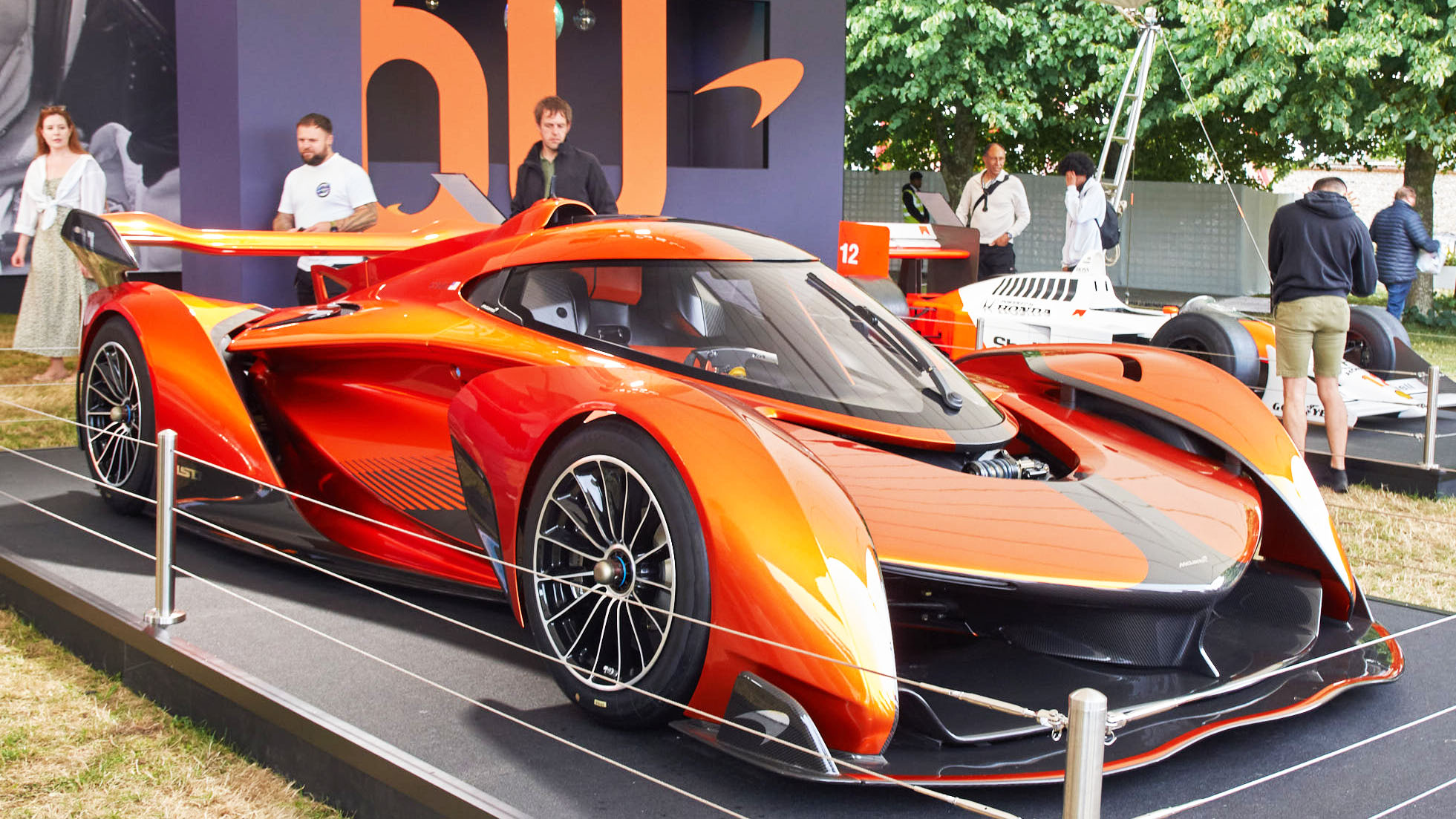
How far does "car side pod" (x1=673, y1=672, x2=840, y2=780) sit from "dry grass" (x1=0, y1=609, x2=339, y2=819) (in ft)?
2.99

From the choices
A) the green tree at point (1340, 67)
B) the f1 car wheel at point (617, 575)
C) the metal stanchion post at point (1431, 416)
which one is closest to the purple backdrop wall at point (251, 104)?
the f1 car wheel at point (617, 575)

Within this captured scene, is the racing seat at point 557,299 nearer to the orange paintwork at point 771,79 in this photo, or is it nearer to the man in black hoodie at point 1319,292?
the man in black hoodie at point 1319,292

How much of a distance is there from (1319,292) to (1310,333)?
20cm

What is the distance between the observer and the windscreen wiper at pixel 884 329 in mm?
3385

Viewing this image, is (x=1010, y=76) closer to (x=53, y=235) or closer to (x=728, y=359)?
(x=53, y=235)

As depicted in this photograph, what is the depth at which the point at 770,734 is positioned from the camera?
2.28 m

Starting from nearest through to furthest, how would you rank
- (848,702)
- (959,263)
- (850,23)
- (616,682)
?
(848,702), (616,682), (959,263), (850,23)

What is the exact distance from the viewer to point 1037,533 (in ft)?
8.51

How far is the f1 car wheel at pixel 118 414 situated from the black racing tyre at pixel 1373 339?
6.37m

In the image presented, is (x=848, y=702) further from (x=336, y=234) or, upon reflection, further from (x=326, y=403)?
(x=336, y=234)

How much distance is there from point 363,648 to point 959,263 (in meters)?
7.45

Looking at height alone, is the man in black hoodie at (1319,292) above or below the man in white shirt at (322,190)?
below

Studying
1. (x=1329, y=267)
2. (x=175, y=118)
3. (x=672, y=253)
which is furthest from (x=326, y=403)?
(x=175, y=118)

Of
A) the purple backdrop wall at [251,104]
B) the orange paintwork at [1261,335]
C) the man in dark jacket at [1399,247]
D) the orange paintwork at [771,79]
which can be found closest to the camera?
the orange paintwork at [1261,335]
